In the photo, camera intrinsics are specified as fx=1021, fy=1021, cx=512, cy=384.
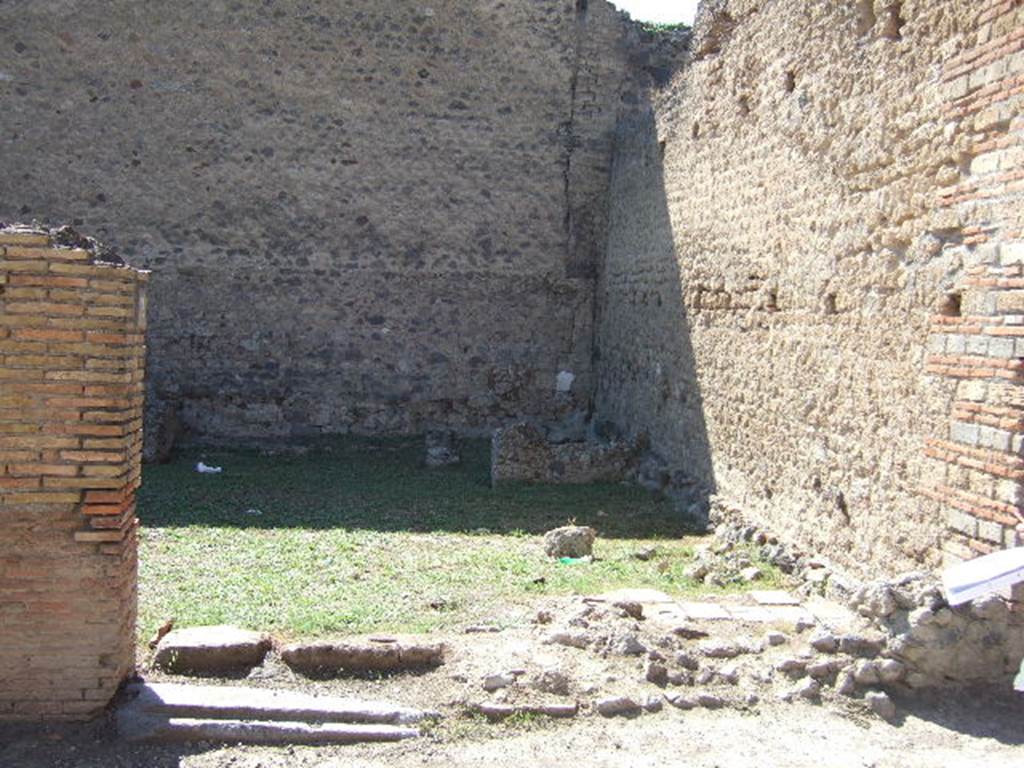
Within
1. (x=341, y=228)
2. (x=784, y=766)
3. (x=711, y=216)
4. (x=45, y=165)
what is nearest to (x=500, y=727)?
(x=784, y=766)

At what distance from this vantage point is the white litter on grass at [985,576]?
4.80m

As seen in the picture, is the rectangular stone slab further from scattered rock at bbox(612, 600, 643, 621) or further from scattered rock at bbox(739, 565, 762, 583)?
scattered rock at bbox(739, 565, 762, 583)

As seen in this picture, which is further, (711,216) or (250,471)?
(250,471)

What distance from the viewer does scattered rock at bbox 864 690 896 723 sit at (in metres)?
4.90

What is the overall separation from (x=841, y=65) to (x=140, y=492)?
297 inches

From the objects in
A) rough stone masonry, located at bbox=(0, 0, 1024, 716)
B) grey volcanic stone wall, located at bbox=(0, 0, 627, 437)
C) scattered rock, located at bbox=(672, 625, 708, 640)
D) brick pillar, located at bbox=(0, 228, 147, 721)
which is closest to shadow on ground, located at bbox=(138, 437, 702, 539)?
rough stone masonry, located at bbox=(0, 0, 1024, 716)

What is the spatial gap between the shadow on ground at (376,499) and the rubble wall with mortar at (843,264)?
0.83m

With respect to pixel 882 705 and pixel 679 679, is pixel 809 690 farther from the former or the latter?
pixel 679 679

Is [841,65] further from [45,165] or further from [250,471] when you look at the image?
[45,165]

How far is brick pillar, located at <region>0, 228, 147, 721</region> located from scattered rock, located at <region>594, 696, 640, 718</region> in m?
2.24

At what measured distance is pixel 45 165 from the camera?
42.5ft

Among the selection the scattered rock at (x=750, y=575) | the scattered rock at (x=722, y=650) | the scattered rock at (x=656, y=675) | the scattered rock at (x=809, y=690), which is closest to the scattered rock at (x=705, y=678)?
the scattered rock at (x=656, y=675)

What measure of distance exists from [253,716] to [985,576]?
3477 mm

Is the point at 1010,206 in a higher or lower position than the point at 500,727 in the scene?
higher
